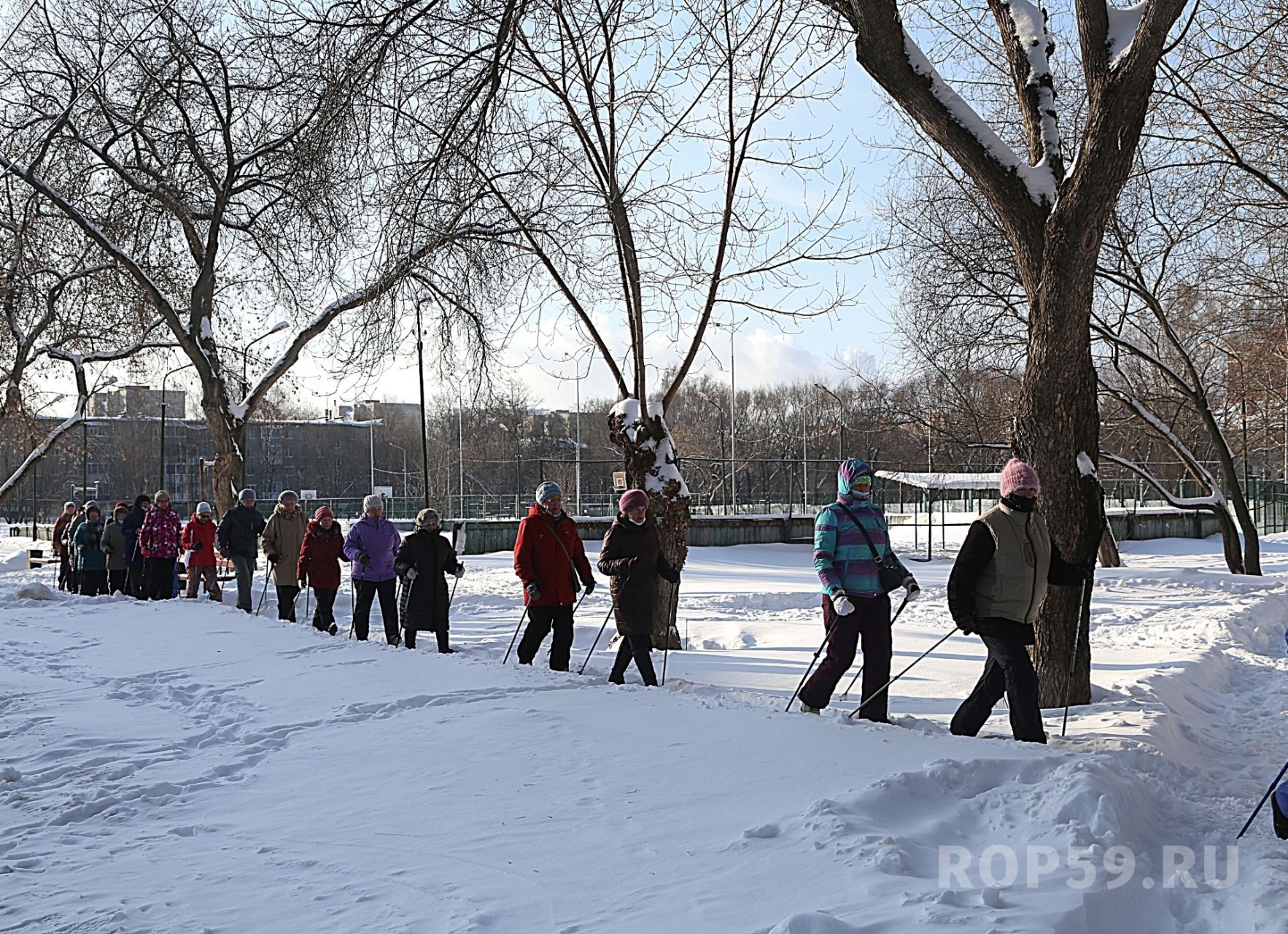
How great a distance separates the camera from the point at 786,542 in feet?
121

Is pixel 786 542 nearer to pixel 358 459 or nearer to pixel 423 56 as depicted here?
pixel 423 56

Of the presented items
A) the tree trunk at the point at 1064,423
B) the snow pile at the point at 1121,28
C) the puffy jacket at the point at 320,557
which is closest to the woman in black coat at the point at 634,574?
the tree trunk at the point at 1064,423

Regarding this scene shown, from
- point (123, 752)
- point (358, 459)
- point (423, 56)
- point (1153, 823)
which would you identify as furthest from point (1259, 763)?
point (358, 459)

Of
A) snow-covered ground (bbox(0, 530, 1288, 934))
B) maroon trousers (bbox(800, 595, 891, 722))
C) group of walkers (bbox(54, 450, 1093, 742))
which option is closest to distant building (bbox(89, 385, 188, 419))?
group of walkers (bbox(54, 450, 1093, 742))

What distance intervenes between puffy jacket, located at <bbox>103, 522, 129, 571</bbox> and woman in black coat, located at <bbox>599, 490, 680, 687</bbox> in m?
12.1

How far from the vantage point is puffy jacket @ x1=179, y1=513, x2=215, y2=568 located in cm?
1764

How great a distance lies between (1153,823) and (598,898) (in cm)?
268

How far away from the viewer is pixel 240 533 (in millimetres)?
15656

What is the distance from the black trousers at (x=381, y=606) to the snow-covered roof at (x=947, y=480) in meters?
22.3

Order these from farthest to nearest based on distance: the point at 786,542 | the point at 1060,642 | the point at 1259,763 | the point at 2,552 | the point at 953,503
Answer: the point at 953,503 < the point at 2,552 < the point at 786,542 < the point at 1060,642 < the point at 1259,763

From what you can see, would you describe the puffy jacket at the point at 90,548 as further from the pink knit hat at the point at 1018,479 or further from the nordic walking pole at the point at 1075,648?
the pink knit hat at the point at 1018,479

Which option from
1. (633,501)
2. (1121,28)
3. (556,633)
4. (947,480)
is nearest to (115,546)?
(556,633)

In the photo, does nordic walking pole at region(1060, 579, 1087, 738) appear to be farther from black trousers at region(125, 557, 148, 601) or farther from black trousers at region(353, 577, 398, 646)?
black trousers at region(125, 557, 148, 601)

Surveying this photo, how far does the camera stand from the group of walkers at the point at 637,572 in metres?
6.60
